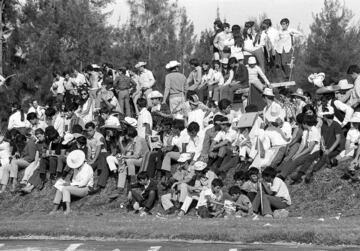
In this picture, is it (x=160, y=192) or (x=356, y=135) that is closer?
(x=356, y=135)

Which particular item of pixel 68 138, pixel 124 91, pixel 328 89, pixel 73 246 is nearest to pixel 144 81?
pixel 124 91

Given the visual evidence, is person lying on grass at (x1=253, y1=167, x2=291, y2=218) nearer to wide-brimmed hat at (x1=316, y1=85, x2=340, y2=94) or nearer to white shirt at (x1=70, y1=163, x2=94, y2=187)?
wide-brimmed hat at (x1=316, y1=85, x2=340, y2=94)

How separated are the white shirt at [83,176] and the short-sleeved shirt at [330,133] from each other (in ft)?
21.4

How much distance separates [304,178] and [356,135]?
5.45 feet

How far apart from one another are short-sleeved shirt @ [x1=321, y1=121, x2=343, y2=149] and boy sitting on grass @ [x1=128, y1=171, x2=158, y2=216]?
168 inches

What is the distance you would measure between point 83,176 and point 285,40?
6.94 meters

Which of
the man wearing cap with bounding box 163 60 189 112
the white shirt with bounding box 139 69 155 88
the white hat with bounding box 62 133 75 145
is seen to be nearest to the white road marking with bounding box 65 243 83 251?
the white hat with bounding box 62 133 75 145

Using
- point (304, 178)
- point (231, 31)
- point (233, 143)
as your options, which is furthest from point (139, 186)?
point (231, 31)

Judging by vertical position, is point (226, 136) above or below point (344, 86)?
below

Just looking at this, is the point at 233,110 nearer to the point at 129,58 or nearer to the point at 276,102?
the point at 276,102

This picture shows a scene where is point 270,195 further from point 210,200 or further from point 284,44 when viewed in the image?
point 284,44

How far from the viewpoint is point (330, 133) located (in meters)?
22.6

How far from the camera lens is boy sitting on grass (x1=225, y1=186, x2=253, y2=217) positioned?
71.3 ft

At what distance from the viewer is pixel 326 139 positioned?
2267cm
